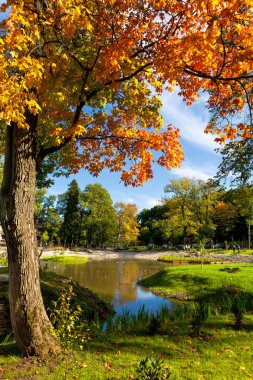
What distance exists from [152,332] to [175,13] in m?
7.51

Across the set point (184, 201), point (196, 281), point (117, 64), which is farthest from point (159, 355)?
point (184, 201)

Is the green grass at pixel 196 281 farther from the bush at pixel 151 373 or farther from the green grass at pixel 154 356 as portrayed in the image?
the bush at pixel 151 373

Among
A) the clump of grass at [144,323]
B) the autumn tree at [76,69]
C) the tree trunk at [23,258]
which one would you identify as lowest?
the clump of grass at [144,323]

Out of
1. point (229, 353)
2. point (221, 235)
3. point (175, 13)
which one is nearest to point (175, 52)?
point (175, 13)

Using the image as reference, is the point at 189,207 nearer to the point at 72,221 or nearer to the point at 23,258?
the point at 72,221

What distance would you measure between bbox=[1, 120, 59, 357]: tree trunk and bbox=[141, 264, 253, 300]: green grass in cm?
1081

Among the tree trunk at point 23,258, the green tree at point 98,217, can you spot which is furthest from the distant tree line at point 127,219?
the tree trunk at point 23,258

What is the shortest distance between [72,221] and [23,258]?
6116cm

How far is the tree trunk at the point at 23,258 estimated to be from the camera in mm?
5828

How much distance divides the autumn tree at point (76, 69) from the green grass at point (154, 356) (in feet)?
1.78

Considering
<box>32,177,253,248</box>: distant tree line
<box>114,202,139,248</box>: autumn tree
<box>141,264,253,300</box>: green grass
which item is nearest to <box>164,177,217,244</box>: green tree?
<box>32,177,253,248</box>: distant tree line

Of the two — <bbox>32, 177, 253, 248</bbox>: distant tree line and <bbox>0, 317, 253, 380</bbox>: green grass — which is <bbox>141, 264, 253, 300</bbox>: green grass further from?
<bbox>32, 177, 253, 248</bbox>: distant tree line

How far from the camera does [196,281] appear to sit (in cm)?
1727

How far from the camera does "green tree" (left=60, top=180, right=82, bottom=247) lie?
65688 millimetres
